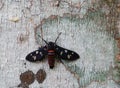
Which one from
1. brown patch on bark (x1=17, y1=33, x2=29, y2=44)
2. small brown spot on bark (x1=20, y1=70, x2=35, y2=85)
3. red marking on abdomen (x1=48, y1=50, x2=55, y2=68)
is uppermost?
brown patch on bark (x1=17, y1=33, x2=29, y2=44)

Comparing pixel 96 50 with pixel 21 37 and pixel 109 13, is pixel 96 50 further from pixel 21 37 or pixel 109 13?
pixel 21 37

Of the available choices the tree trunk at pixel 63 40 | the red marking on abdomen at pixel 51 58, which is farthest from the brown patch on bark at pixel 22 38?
the red marking on abdomen at pixel 51 58

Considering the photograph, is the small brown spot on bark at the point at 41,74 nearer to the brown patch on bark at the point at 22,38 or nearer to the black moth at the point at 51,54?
the black moth at the point at 51,54

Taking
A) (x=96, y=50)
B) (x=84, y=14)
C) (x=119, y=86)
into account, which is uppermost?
(x=84, y=14)

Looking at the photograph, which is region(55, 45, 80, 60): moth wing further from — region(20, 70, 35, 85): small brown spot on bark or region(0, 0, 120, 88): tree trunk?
region(20, 70, 35, 85): small brown spot on bark

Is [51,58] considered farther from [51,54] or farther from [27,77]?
[27,77]

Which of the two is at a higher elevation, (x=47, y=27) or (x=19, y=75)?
(x=47, y=27)

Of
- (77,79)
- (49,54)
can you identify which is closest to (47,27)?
(49,54)

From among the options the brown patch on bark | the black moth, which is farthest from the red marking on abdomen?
the brown patch on bark
